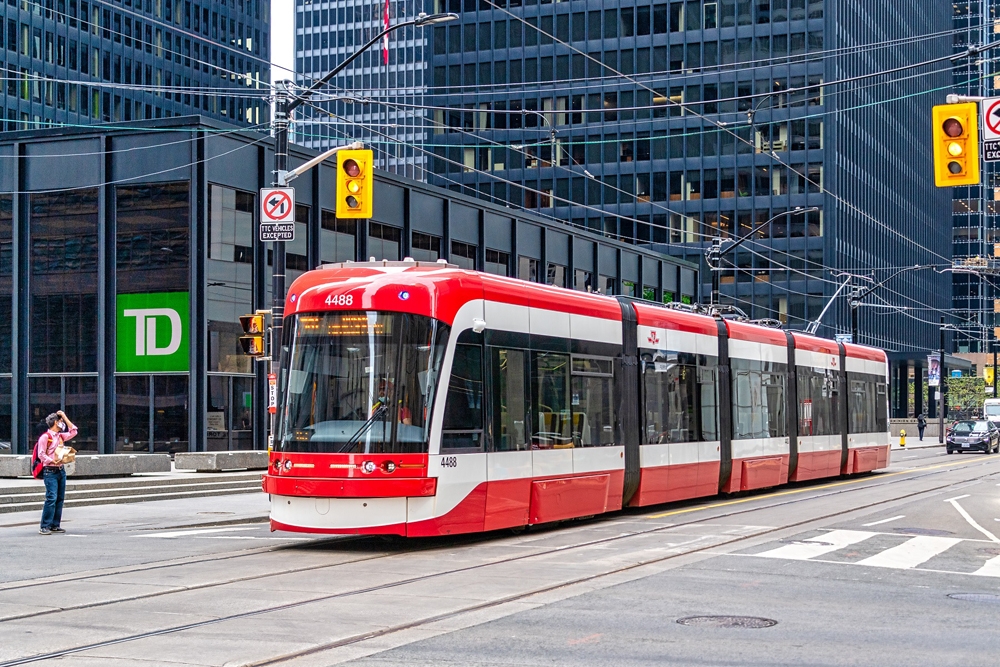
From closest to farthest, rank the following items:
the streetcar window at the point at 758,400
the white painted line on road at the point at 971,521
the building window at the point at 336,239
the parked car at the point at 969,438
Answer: the white painted line on road at the point at 971,521
the streetcar window at the point at 758,400
the building window at the point at 336,239
the parked car at the point at 969,438

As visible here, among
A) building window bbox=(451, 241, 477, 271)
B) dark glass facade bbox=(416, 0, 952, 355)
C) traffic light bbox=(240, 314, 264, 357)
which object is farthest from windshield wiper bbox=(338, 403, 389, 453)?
dark glass facade bbox=(416, 0, 952, 355)

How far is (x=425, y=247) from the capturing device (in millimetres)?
47188

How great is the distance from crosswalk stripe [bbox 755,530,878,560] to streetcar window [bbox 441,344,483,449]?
3614mm

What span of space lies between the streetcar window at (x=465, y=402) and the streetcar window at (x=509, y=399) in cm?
35

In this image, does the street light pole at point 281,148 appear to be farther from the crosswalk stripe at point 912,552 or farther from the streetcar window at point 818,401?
the streetcar window at point 818,401

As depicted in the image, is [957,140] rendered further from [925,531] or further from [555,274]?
[555,274]

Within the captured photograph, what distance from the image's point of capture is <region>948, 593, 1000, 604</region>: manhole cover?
11.7 m

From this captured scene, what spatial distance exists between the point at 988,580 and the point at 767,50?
77.4m

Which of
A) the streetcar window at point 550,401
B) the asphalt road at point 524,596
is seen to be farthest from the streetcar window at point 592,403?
the asphalt road at point 524,596

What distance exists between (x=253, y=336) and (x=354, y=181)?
10.4ft

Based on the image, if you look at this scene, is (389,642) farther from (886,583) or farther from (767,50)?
(767,50)

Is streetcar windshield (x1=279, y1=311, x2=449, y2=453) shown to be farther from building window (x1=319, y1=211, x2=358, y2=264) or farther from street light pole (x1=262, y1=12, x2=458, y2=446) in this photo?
building window (x1=319, y1=211, x2=358, y2=264)

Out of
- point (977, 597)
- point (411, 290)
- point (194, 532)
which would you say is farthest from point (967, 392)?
point (977, 597)

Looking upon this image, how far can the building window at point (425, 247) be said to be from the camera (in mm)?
46469
